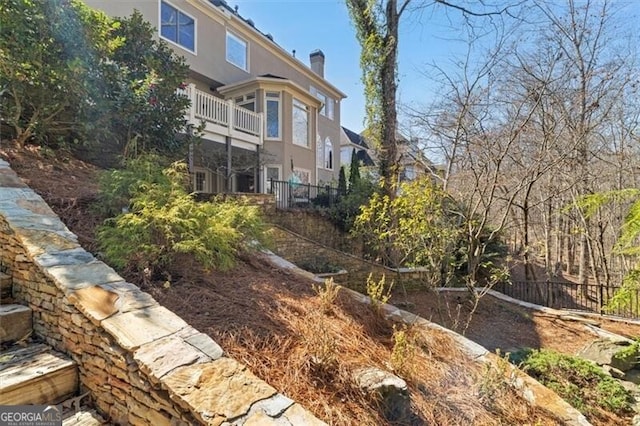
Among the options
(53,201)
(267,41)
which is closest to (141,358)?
(53,201)

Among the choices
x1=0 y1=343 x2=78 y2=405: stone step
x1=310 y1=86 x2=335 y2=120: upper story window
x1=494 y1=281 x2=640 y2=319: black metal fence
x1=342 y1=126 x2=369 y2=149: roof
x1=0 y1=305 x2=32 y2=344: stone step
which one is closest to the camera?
x1=0 y1=343 x2=78 y2=405: stone step

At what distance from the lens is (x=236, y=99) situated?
13289mm

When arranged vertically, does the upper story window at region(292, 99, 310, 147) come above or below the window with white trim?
above

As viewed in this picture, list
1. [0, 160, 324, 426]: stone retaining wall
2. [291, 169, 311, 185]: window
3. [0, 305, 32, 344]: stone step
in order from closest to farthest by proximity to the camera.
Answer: [0, 160, 324, 426]: stone retaining wall, [0, 305, 32, 344]: stone step, [291, 169, 311, 185]: window

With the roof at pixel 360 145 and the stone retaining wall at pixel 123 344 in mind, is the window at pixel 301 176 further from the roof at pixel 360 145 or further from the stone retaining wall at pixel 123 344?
the roof at pixel 360 145

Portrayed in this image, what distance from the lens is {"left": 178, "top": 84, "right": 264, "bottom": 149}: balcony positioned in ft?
29.2

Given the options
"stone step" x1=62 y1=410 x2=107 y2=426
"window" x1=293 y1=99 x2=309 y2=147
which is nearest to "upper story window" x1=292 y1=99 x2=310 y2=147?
"window" x1=293 y1=99 x2=309 y2=147

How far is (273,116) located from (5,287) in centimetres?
1127

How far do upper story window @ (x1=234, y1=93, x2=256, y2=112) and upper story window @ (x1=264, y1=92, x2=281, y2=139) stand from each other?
0.54 meters

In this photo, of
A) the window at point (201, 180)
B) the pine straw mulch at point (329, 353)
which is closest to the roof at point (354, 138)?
the window at point (201, 180)

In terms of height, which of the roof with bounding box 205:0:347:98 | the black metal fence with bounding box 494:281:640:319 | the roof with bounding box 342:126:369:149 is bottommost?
the black metal fence with bounding box 494:281:640:319

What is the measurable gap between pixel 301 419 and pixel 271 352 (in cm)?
72

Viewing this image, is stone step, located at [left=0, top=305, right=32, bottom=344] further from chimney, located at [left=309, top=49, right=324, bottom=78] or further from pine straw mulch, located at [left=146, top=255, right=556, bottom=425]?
chimney, located at [left=309, top=49, right=324, bottom=78]

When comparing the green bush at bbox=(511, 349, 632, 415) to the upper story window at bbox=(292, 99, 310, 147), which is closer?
the green bush at bbox=(511, 349, 632, 415)
